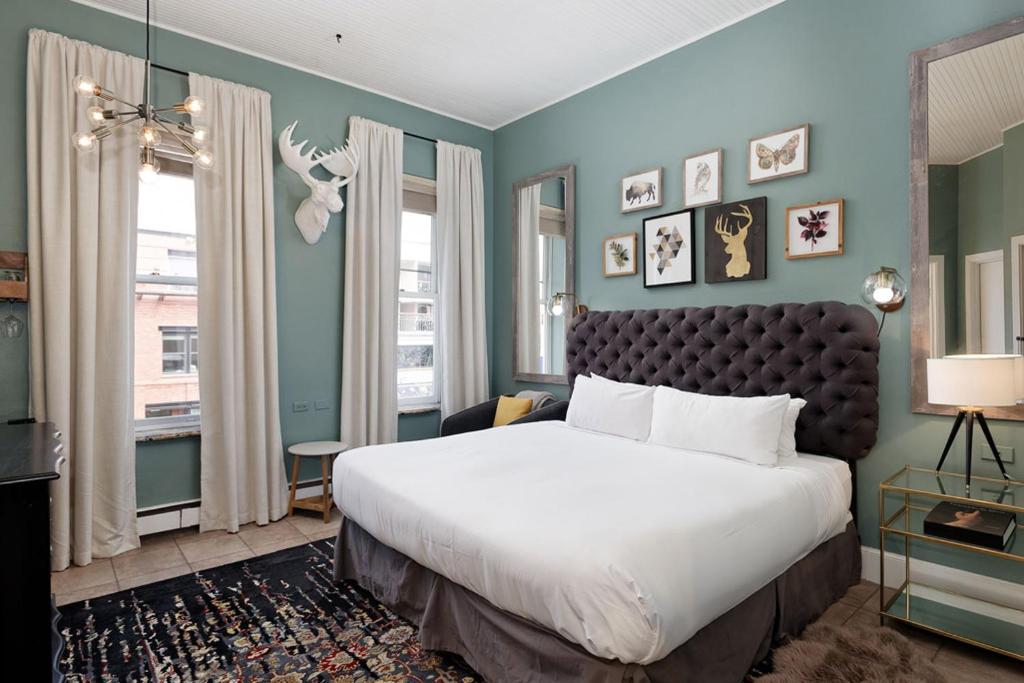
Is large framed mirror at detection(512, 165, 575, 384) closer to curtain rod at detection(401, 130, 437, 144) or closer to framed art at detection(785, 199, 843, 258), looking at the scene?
curtain rod at detection(401, 130, 437, 144)

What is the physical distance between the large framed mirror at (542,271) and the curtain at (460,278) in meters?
0.32

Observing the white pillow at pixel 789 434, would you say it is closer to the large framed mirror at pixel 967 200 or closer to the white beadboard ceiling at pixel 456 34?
the large framed mirror at pixel 967 200

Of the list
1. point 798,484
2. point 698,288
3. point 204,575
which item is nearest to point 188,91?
point 204,575

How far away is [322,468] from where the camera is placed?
3.98 meters

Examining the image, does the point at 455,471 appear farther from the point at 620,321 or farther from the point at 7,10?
the point at 7,10

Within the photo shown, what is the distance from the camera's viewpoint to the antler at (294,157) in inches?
151

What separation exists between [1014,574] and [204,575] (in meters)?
3.81

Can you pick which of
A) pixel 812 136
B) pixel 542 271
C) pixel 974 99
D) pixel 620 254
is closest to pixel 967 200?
pixel 974 99

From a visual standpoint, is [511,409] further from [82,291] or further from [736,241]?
[82,291]

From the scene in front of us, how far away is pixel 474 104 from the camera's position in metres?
4.65

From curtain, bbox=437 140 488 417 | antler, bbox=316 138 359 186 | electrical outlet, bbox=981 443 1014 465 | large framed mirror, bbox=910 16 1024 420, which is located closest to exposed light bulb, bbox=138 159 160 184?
antler, bbox=316 138 359 186

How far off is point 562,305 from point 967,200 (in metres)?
2.48

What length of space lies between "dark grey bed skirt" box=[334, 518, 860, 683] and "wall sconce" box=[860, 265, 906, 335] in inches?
42.4

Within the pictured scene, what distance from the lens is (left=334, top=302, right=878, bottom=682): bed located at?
1.61m
